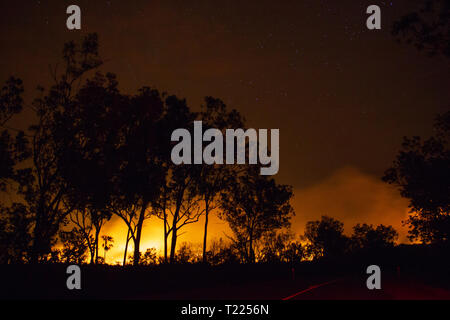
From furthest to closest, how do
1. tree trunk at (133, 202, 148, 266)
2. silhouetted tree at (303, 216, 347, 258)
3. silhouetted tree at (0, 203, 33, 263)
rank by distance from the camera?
1. silhouetted tree at (303, 216, 347, 258)
2. tree trunk at (133, 202, 148, 266)
3. silhouetted tree at (0, 203, 33, 263)

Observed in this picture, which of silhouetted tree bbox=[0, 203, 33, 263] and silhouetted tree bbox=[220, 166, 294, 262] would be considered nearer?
silhouetted tree bbox=[0, 203, 33, 263]

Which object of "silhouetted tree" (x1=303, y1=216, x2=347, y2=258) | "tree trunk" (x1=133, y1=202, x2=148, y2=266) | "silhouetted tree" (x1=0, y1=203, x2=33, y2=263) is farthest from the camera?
"silhouetted tree" (x1=303, y1=216, x2=347, y2=258)

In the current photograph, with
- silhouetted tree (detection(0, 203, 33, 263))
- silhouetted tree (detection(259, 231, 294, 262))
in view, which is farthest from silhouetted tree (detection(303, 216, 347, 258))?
silhouetted tree (detection(0, 203, 33, 263))

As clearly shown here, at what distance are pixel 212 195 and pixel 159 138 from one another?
8913 mm

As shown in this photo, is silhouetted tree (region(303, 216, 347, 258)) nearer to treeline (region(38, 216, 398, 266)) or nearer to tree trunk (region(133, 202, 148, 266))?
treeline (region(38, 216, 398, 266))

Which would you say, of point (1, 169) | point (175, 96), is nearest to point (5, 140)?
point (1, 169)

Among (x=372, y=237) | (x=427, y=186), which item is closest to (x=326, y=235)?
(x=372, y=237)

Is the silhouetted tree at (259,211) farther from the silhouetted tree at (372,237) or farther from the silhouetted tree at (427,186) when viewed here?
the silhouetted tree at (372,237)

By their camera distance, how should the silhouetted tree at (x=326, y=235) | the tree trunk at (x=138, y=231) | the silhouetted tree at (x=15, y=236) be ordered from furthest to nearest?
the silhouetted tree at (x=326, y=235) < the tree trunk at (x=138, y=231) < the silhouetted tree at (x=15, y=236)

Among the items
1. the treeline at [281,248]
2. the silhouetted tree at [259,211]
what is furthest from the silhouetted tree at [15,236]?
the silhouetted tree at [259,211]
